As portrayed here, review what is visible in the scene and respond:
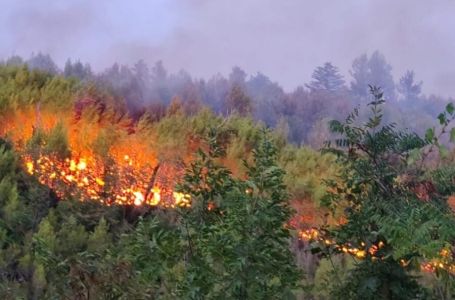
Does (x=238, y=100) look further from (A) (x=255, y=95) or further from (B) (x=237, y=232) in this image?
(B) (x=237, y=232)

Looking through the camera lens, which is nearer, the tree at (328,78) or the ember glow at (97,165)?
the ember glow at (97,165)

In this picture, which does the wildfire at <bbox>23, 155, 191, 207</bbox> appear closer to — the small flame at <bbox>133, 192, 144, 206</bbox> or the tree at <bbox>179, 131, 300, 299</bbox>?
the small flame at <bbox>133, 192, 144, 206</bbox>

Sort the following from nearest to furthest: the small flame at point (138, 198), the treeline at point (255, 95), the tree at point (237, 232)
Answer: the tree at point (237, 232) < the small flame at point (138, 198) < the treeline at point (255, 95)

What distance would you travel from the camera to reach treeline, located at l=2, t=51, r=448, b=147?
1384cm

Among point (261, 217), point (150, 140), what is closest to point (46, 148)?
point (150, 140)

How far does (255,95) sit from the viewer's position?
24391 millimetres

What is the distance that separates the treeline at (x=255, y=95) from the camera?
13.8m

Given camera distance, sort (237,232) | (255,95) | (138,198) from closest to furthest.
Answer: (237,232)
(138,198)
(255,95)

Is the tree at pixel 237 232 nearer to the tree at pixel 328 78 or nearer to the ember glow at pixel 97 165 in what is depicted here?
the ember glow at pixel 97 165

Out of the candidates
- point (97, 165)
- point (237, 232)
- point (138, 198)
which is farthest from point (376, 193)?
point (97, 165)

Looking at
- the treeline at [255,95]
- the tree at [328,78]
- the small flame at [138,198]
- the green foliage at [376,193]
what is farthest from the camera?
the tree at [328,78]

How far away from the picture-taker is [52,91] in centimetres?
1130

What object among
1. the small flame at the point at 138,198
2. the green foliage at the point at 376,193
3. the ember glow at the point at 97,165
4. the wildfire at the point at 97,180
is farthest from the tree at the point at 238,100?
the green foliage at the point at 376,193

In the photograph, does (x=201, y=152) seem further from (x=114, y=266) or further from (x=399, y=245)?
(x=399, y=245)
